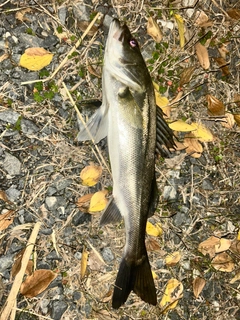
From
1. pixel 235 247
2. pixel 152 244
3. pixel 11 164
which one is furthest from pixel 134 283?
pixel 11 164

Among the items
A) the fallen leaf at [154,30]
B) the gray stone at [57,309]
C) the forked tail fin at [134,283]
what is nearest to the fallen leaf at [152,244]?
the forked tail fin at [134,283]

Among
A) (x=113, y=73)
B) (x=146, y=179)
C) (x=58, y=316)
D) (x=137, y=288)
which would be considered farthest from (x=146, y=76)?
(x=58, y=316)

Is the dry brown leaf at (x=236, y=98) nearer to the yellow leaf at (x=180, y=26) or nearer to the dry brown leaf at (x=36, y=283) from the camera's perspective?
the yellow leaf at (x=180, y=26)

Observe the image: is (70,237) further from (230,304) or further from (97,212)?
(230,304)

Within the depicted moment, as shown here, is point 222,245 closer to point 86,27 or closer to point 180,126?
point 180,126

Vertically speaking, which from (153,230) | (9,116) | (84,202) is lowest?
(153,230)

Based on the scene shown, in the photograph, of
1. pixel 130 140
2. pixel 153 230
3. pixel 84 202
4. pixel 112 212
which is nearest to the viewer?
pixel 130 140

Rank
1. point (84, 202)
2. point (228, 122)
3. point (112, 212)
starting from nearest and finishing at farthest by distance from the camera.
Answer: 1. point (112, 212)
2. point (84, 202)
3. point (228, 122)
